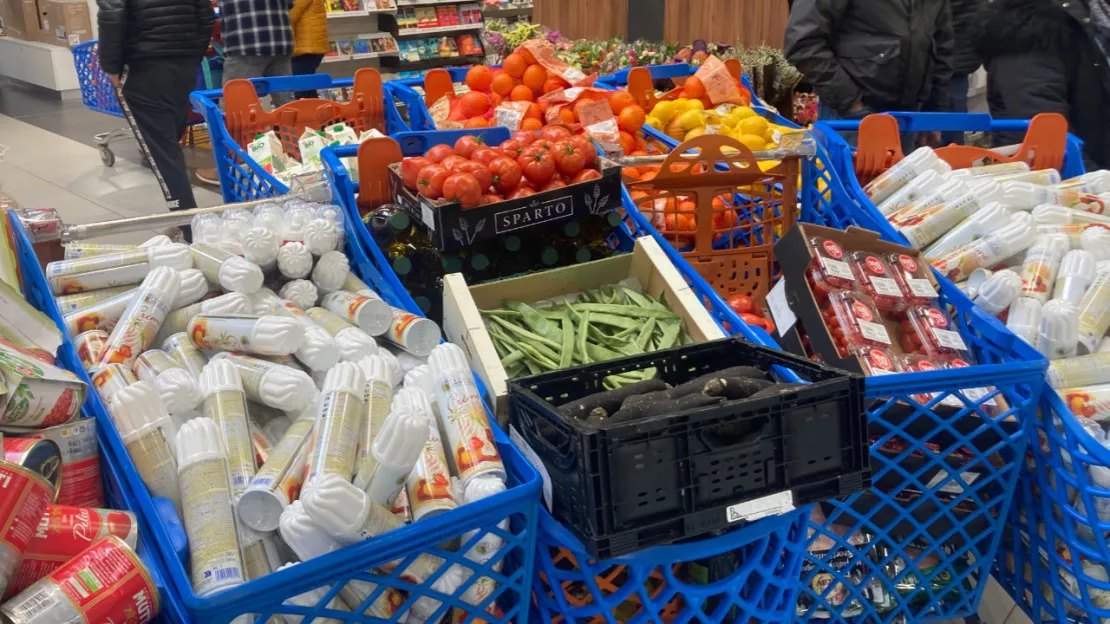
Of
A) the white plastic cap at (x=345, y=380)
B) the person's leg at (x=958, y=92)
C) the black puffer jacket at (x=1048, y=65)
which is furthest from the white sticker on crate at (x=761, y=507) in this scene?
the person's leg at (x=958, y=92)

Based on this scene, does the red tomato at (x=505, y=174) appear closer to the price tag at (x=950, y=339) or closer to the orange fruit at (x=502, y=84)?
the price tag at (x=950, y=339)

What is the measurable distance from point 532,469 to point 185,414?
22.5 inches

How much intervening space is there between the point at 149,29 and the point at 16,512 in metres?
4.47

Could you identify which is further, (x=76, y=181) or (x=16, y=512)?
(x=76, y=181)

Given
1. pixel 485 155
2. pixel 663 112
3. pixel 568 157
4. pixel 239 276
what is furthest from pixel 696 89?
pixel 239 276

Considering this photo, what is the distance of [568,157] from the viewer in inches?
84.3

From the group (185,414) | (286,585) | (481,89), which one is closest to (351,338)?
(185,414)

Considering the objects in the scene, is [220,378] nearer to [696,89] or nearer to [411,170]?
[411,170]

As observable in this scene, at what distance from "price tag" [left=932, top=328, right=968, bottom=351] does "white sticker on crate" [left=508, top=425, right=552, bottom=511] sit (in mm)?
1022

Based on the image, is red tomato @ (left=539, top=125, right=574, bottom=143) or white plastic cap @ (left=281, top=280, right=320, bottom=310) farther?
red tomato @ (left=539, top=125, right=574, bottom=143)

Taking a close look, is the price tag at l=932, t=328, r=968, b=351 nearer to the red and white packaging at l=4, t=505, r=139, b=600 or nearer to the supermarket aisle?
the red and white packaging at l=4, t=505, r=139, b=600

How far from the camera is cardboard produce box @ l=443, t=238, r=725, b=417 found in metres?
1.58

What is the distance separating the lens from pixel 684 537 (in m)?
1.19

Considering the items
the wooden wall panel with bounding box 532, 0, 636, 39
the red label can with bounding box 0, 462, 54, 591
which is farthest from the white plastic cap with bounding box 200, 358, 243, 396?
the wooden wall panel with bounding box 532, 0, 636, 39
